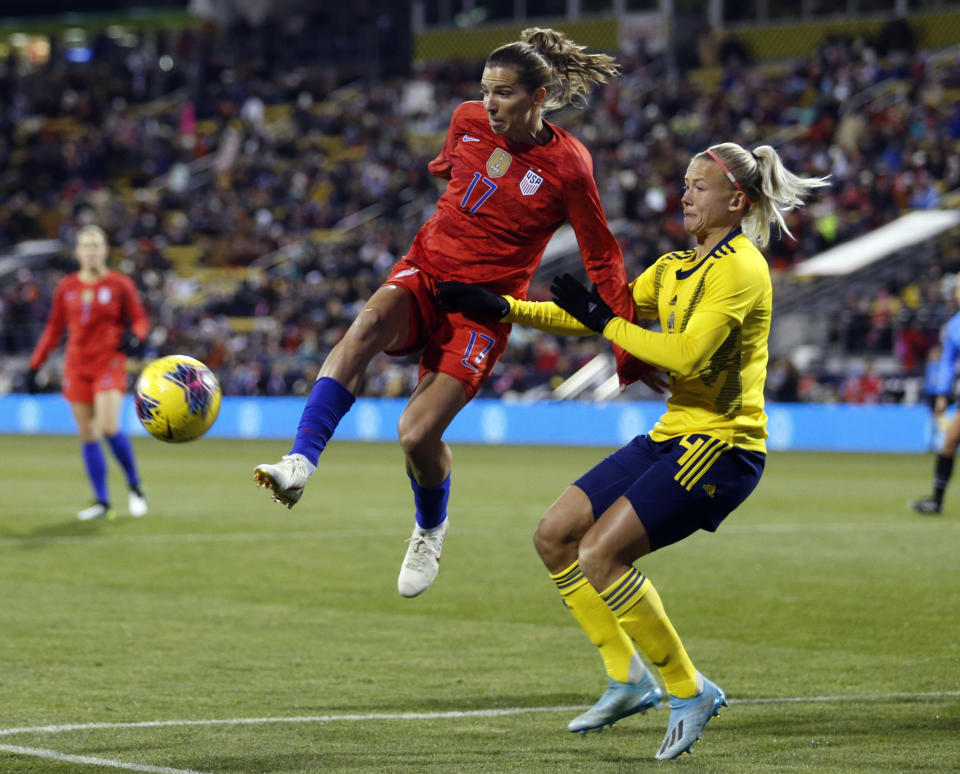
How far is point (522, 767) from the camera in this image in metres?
5.46

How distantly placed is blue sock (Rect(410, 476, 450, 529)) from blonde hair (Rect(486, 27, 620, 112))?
1.82 meters

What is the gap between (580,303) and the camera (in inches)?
235

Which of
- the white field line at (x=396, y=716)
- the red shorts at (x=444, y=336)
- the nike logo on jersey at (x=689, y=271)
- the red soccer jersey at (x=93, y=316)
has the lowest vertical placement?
the red soccer jersey at (x=93, y=316)

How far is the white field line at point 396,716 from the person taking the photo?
19.9 feet

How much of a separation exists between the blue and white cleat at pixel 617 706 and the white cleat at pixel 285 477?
57.2 inches

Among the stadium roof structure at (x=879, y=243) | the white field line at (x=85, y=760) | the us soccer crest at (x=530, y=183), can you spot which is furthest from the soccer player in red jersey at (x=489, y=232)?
the stadium roof structure at (x=879, y=243)

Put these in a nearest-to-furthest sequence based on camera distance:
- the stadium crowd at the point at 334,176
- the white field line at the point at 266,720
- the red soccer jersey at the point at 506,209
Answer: the white field line at the point at 266,720 < the red soccer jersey at the point at 506,209 < the stadium crowd at the point at 334,176

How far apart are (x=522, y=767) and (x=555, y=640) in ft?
10.3

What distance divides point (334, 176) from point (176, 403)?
107 ft

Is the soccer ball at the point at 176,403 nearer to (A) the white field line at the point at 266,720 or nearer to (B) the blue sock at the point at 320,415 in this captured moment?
(B) the blue sock at the point at 320,415

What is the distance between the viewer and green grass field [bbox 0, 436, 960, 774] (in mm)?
5809

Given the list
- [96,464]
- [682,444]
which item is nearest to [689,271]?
[682,444]

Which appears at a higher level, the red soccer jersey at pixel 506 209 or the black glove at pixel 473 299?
the red soccer jersey at pixel 506 209

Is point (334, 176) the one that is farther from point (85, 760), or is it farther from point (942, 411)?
point (85, 760)
